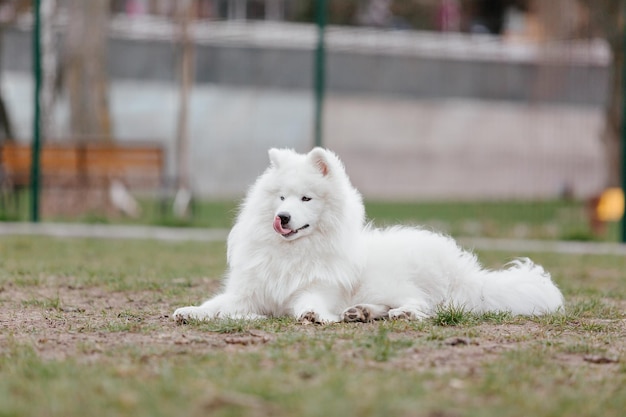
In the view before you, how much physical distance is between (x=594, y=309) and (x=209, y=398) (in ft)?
13.8

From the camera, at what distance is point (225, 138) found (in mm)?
27359

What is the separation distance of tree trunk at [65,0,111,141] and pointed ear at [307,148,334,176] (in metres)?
14.4

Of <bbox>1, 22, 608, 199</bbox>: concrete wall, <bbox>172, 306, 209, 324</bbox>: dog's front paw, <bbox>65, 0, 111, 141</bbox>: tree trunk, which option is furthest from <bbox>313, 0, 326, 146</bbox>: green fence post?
<bbox>1, 22, 608, 199</bbox>: concrete wall

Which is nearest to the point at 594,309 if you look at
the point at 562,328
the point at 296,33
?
the point at 562,328

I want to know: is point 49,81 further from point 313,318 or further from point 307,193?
point 313,318

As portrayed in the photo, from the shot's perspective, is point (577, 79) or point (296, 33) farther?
point (296, 33)

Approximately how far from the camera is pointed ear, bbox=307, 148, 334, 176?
6.82 m

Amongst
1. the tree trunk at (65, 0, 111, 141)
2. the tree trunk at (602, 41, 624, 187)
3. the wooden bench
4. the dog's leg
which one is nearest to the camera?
the dog's leg

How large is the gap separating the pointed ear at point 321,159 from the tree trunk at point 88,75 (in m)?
14.4

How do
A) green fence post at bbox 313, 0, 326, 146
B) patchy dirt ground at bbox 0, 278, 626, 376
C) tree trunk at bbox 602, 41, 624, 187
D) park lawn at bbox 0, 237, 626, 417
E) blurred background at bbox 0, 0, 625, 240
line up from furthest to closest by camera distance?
blurred background at bbox 0, 0, 625, 240 → tree trunk at bbox 602, 41, 624, 187 → green fence post at bbox 313, 0, 326, 146 → patchy dirt ground at bbox 0, 278, 626, 376 → park lawn at bbox 0, 237, 626, 417

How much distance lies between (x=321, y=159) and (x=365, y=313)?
38.0 inches

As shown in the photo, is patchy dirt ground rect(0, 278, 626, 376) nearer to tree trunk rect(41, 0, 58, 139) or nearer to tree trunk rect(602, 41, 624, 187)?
tree trunk rect(602, 41, 624, 187)

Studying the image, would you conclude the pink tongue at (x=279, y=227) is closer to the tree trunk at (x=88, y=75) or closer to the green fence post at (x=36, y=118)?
the green fence post at (x=36, y=118)

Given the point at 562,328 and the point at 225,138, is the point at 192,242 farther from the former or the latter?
the point at 225,138
